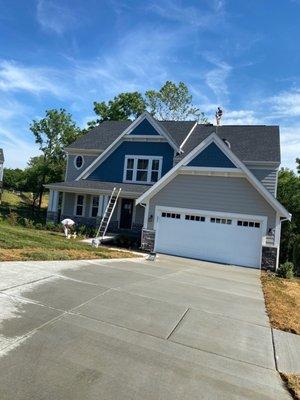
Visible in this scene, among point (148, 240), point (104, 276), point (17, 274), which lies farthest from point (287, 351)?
point (148, 240)

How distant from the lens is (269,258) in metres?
17.8

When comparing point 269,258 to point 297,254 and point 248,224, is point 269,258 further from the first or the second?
point 297,254

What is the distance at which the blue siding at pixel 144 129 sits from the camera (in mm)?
24725

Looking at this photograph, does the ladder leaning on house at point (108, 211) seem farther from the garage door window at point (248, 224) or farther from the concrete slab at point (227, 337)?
the concrete slab at point (227, 337)

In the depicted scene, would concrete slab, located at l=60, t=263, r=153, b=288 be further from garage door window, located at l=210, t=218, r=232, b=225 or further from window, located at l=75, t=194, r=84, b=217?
window, located at l=75, t=194, r=84, b=217

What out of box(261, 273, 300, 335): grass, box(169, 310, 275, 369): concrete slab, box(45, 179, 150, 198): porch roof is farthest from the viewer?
box(45, 179, 150, 198): porch roof

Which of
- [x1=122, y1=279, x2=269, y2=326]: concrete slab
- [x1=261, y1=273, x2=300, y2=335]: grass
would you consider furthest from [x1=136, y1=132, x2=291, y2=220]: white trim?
[x1=122, y1=279, x2=269, y2=326]: concrete slab

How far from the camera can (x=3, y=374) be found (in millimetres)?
4152

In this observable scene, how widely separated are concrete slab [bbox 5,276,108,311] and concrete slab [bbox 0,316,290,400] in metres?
1.11

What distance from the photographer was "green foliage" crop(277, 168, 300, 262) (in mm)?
27203

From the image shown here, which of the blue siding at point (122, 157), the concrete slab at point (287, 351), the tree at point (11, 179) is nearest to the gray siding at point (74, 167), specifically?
the blue siding at point (122, 157)

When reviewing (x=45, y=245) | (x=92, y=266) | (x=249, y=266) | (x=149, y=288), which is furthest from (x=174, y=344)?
(x=249, y=266)

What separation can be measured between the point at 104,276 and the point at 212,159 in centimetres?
1056

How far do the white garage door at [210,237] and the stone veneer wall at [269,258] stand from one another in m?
0.19
